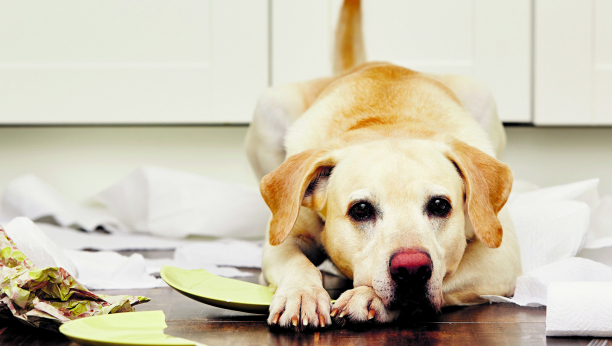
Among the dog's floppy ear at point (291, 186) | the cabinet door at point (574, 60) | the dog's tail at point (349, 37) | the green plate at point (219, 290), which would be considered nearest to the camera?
the green plate at point (219, 290)

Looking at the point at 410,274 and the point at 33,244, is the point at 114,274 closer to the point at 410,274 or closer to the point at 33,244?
the point at 33,244

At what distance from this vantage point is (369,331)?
107 cm

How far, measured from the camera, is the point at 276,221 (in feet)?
4.23

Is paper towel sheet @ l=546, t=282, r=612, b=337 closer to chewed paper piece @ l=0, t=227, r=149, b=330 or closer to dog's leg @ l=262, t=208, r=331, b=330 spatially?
dog's leg @ l=262, t=208, r=331, b=330

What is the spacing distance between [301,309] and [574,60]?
2108 millimetres

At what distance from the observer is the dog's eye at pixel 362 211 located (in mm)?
1206

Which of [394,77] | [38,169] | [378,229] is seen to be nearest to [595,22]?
[394,77]

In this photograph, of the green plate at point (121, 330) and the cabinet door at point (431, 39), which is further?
the cabinet door at point (431, 39)

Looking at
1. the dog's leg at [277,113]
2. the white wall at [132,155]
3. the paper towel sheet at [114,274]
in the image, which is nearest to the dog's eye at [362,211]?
the paper towel sheet at [114,274]

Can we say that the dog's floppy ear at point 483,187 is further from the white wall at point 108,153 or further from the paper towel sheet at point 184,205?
the white wall at point 108,153

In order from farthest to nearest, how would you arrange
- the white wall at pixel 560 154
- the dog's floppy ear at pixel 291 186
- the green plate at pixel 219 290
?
the white wall at pixel 560 154 < the dog's floppy ear at pixel 291 186 < the green plate at pixel 219 290

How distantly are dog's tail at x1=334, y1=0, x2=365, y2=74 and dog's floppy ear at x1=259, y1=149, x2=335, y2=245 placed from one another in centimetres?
116

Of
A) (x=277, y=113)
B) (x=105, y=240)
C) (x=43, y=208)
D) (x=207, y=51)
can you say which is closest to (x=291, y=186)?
(x=277, y=113)

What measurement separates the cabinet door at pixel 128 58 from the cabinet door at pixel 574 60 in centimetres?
128
